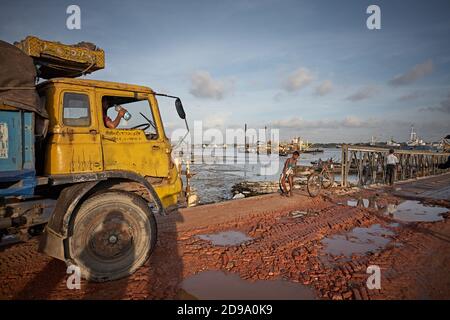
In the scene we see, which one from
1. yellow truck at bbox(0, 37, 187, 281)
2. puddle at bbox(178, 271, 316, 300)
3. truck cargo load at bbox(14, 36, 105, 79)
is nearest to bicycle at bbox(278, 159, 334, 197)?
puddle at bbox(178, 271, 316, 300)

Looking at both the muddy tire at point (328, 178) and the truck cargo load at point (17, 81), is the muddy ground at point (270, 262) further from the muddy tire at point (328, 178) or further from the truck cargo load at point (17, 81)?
the muddy tire at point (328, 178)

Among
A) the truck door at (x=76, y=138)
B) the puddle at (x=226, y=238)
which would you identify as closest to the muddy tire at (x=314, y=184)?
the puddle at (x=226, y=238)

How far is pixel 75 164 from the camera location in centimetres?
417

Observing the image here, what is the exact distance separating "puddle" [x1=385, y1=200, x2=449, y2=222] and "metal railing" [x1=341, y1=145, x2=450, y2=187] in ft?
15.1

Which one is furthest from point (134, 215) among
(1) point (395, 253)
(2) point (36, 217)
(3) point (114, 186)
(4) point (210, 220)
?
(1) point (395, 253)

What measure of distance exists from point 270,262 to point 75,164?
3.84m

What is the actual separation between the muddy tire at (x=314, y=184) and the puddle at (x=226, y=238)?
6.29 meters

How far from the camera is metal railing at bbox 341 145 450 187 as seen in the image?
1552cm

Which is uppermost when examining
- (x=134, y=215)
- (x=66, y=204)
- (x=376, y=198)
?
(x=66, y=204)

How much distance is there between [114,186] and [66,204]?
878 mm

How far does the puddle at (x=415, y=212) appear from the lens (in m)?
8.52

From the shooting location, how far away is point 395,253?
5.53 m

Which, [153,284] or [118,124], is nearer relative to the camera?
[153,284]
